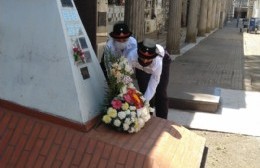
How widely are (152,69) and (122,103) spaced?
2.96 feet

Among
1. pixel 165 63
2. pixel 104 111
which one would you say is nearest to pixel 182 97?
pixel 165 63

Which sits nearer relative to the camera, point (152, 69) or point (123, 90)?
point (123, 90)

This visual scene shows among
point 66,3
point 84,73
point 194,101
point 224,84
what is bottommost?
point 224,84

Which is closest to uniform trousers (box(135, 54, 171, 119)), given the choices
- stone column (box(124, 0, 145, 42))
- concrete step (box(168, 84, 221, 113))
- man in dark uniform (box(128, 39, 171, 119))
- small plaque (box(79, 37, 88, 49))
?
man in dark uniform (box(128, 39, 171, 119))

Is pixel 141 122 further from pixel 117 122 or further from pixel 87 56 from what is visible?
pixel 87 56

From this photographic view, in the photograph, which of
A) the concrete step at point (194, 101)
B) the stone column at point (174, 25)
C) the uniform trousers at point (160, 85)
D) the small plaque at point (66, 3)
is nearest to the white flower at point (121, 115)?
the small plaque at point (66, 3)

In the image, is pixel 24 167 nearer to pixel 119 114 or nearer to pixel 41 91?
pixel 41 91

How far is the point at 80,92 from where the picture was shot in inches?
136

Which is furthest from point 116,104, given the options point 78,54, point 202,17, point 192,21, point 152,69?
point 202,17

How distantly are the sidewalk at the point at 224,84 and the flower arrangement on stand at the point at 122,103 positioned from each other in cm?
263

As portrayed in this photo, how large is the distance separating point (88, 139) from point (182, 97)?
388 centimetres

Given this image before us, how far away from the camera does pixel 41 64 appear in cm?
352

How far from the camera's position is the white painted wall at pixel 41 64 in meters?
3.43

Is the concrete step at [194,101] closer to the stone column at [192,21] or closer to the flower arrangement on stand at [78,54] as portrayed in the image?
the flower arrangement on stand at [78,54]
